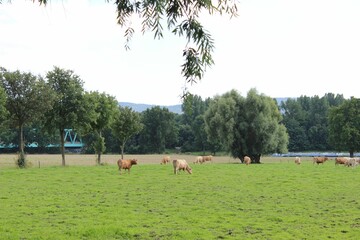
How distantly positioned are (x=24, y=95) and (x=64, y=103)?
17.1 ft

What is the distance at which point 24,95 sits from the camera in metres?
43.4

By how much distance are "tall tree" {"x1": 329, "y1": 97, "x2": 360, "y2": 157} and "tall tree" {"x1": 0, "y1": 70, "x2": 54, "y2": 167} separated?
51.1 meters

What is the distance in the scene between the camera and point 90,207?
16.1 metres

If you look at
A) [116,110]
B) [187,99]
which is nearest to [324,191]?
[187,99]

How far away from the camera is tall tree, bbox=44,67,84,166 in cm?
4728

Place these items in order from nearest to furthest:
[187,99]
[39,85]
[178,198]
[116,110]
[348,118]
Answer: [187,99], [178,198], [39,85], [116,110], [348,118]

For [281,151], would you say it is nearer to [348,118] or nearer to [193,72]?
[348,118]

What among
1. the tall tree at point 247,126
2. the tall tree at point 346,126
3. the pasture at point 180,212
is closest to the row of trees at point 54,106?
the tall tree at point 247,126

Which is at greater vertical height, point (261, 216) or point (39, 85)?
point (39, 85)

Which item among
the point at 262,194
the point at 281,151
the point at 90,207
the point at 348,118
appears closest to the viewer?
the point at 90,207

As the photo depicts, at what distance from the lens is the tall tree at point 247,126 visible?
58.8 m

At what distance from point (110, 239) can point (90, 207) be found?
540 centimetres

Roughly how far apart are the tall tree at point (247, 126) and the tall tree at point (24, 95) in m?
24.3

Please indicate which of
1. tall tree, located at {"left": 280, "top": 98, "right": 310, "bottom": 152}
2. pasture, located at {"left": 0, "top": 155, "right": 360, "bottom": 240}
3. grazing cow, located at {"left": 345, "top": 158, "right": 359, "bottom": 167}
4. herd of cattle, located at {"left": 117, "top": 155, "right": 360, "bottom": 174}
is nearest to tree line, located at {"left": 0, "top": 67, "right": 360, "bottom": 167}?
herd of cattle, located at {"left": 117, "top": 155, "right": 360, "bottom": 174}
